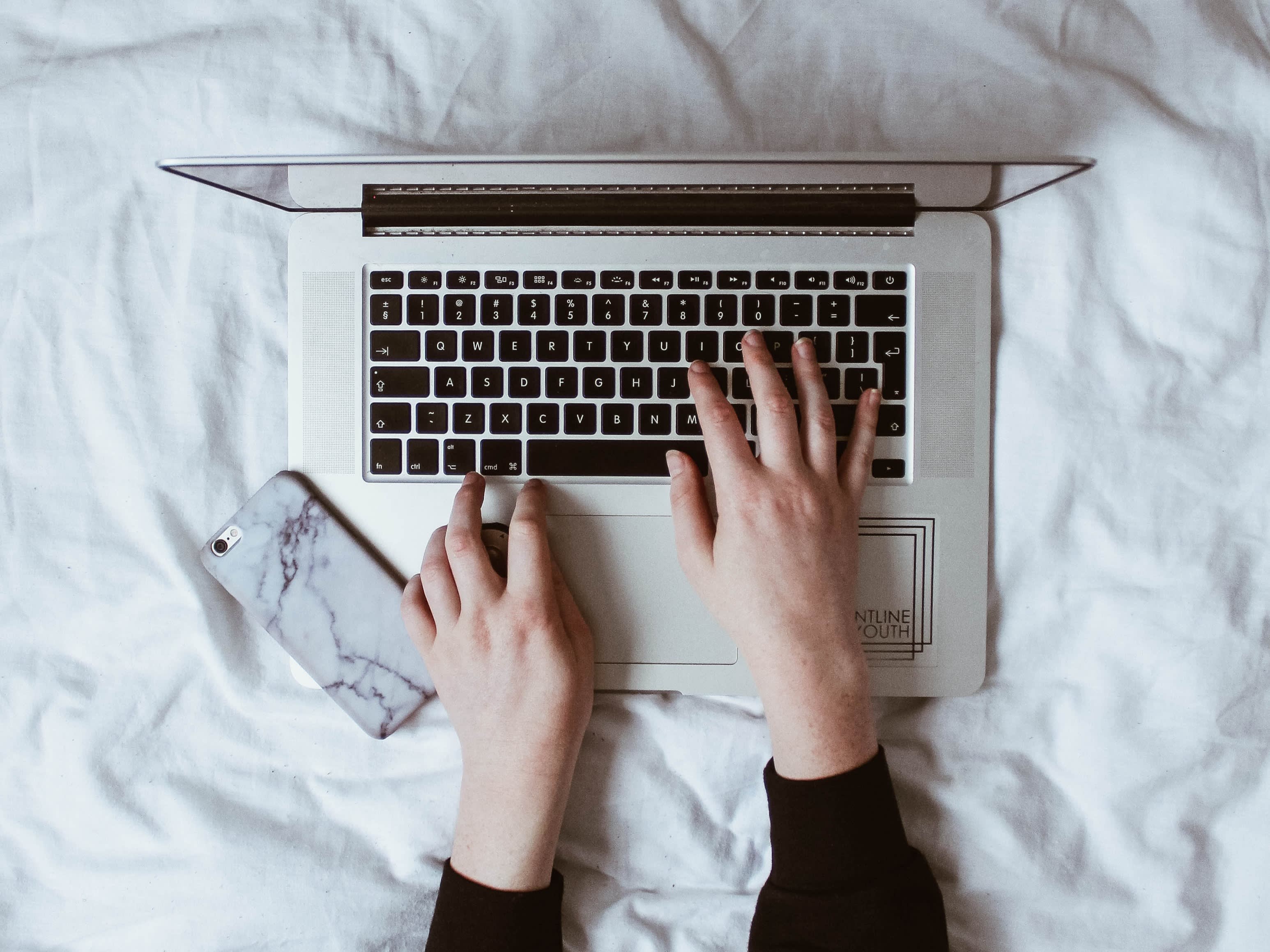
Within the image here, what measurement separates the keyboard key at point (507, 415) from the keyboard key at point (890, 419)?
27 cm

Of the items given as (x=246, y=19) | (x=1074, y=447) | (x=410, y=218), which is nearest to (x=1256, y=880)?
(x=1074, y=447)

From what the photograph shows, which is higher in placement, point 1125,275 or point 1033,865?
point 1125,275

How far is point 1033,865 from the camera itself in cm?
64

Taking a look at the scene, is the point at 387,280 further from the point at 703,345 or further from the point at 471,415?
the point at 703,345

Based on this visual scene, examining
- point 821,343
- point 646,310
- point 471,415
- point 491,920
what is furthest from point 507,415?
point 491,920

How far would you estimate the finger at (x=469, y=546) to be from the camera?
59cm

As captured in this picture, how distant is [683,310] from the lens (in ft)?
1.97

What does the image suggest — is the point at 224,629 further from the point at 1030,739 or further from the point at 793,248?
the point at 1030,739

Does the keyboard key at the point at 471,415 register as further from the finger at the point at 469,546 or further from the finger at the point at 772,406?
the finger at the point at 772,406

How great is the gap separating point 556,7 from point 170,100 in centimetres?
33

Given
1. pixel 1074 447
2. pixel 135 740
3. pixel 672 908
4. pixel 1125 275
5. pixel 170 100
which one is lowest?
pixel 672 908

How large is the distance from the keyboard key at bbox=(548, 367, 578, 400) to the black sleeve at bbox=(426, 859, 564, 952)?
367 millimetres

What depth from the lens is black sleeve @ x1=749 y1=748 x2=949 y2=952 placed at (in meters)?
0.56

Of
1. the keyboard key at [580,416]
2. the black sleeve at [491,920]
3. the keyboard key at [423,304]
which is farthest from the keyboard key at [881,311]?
the black sleeve at [491,920]
